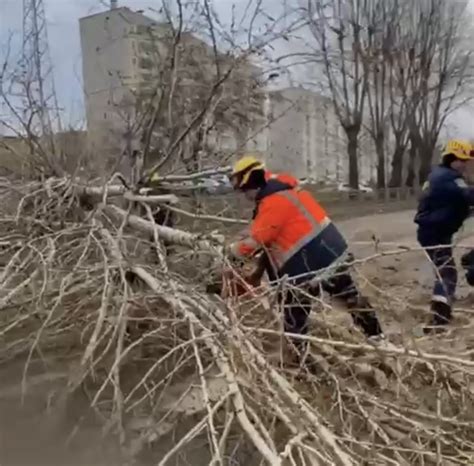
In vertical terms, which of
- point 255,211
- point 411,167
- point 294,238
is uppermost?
point 255,211

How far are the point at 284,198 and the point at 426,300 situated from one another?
115 centimetres

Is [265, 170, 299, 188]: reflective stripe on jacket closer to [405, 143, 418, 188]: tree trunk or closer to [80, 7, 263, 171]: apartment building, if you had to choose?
[80, 7, 263, 171]: apartment building

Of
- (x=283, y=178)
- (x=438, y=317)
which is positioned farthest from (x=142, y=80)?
(x=438, y=317)

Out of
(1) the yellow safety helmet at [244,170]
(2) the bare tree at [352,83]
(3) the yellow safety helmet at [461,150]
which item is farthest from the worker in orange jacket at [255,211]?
(2) the bare tree at [352,83]

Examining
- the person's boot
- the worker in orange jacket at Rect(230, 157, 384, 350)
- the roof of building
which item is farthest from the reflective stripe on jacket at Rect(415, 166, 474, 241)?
the roof of building

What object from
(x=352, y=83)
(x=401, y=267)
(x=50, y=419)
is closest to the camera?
(x=50, y=419)

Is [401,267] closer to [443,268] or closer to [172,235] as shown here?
[443,268]

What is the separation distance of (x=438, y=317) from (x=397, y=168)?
2691 cm

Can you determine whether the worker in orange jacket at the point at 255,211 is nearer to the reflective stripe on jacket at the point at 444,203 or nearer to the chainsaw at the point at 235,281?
the chainsaw at the point at 235,281

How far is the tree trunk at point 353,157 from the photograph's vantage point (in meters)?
A: 28.2

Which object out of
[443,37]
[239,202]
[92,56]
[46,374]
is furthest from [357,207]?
[46,374]

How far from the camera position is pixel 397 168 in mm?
30516

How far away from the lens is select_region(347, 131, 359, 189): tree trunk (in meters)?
28.2

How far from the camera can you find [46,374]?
3.82m
